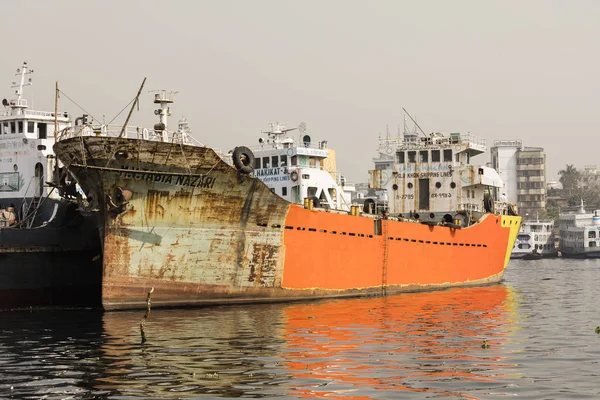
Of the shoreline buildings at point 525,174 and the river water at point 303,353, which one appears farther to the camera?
the shoreline buildings at point 525,174

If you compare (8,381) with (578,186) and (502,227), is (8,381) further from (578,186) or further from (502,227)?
(578,186)

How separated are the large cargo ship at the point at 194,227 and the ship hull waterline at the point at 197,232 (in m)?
0.03

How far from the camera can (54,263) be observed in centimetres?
2670

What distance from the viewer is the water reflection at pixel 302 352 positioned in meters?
13.2

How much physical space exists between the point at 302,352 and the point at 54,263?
13070 mm

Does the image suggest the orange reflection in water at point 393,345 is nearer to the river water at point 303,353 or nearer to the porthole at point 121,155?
the river water at point 303,353

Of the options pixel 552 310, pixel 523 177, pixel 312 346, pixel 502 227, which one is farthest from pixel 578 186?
pixel 312 346

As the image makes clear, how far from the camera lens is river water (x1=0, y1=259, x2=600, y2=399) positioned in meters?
13.0

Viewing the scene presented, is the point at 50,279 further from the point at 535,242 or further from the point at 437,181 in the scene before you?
the point at 535,242

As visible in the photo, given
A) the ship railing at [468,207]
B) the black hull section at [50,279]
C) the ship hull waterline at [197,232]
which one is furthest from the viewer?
the ship railing at [468,207]

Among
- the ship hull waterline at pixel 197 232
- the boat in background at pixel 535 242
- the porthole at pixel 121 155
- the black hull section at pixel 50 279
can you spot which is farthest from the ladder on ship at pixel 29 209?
the boat in background at pixel 535 242

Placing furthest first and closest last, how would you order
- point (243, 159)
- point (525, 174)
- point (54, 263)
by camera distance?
1. point (525, 174)
2. point (54, 263)
3. point (243, 159)

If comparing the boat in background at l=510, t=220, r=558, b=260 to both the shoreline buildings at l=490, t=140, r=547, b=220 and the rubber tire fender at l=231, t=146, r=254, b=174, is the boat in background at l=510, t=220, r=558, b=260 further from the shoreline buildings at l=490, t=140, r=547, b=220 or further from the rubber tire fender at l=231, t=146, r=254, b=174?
the rubber tire fender at l=231, t=146, r=254, b=174

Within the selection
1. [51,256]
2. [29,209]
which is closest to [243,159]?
[51,256]
